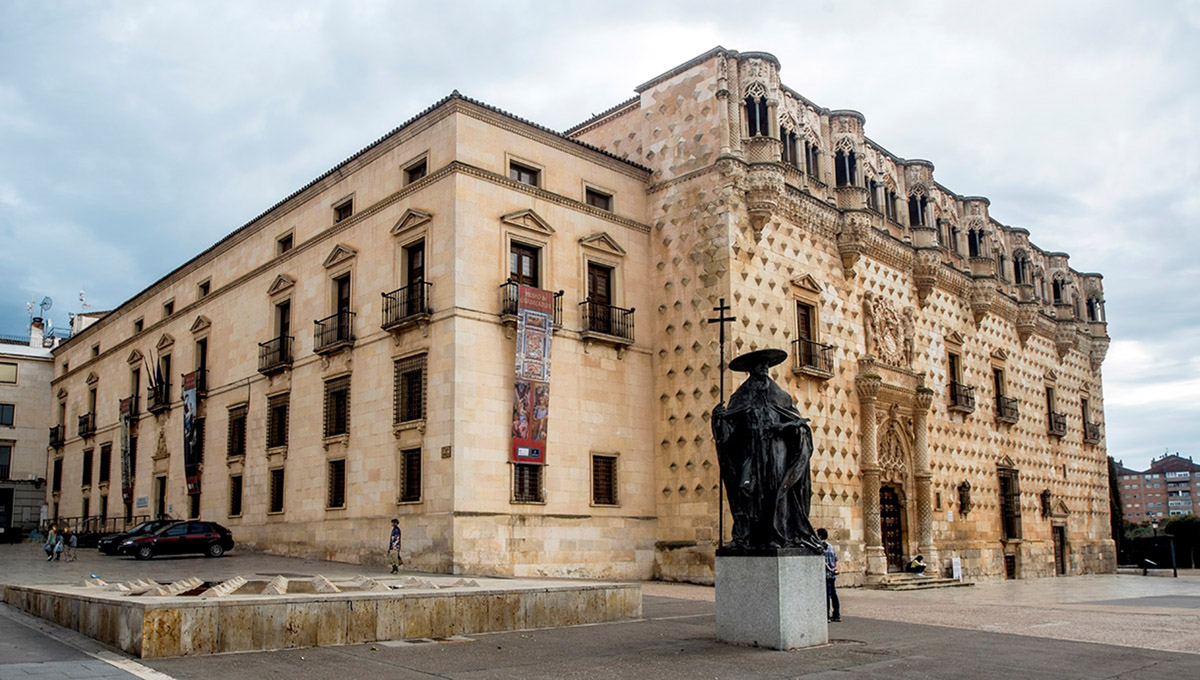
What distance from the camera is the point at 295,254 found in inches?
1163

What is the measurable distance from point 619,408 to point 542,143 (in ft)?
24.1

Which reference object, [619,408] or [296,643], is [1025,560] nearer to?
[619,408]

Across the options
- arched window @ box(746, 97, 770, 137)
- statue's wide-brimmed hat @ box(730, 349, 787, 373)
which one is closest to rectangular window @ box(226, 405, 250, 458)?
arched window @ box(746, 97, 770, 137)

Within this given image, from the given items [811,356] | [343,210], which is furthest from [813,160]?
[343,210]

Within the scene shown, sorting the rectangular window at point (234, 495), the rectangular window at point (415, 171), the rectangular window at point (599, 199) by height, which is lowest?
the rectangular window at point (234, 495)

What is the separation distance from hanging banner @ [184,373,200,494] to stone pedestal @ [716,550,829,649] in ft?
87.6

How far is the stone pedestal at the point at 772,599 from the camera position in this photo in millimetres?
10891

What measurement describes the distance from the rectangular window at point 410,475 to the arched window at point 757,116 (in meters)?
12.6

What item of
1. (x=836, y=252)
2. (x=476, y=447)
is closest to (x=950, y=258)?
(x=836, y=252)

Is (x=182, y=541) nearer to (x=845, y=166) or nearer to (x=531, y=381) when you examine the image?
(x=531, y=381)

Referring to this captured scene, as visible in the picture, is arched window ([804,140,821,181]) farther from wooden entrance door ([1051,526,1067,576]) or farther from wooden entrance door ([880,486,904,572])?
wooden entrance door ([1051,526,1067,576])

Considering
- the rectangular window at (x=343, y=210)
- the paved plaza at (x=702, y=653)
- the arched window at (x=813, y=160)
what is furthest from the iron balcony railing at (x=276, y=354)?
the arched window at (x=813, y=160)

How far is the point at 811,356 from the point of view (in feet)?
88.2

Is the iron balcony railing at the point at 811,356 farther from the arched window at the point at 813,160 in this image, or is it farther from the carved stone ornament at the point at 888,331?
the arched window at the point at 813,160
